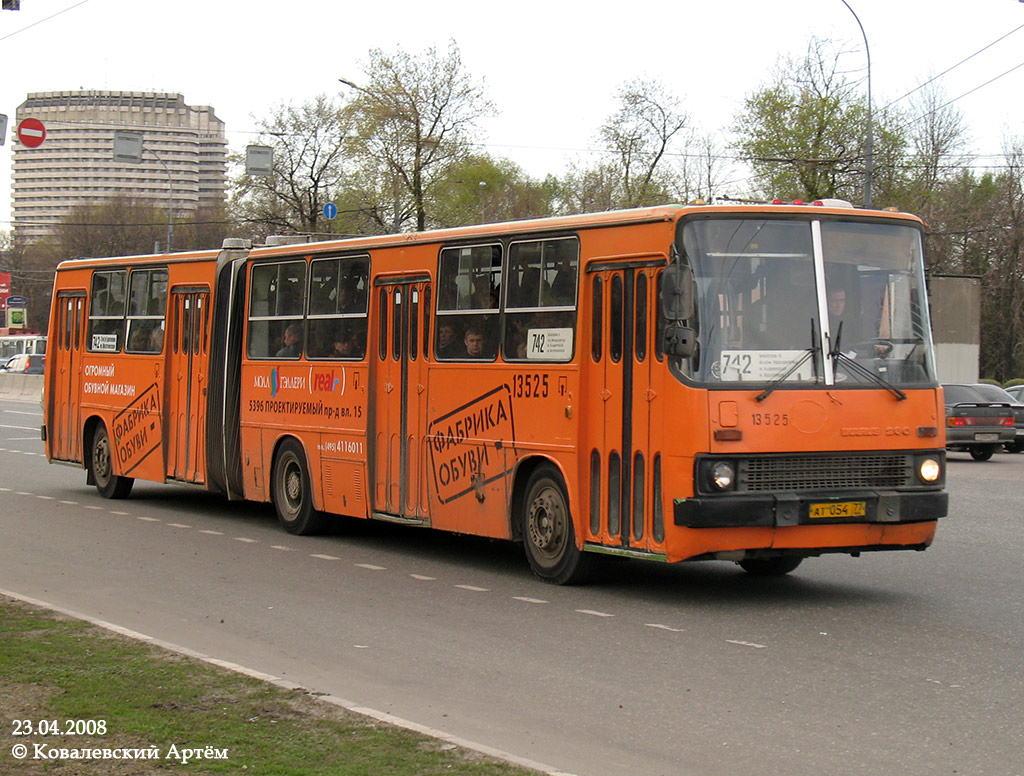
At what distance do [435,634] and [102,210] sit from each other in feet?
313

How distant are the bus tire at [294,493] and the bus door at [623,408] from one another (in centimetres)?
497

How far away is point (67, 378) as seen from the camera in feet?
66.3

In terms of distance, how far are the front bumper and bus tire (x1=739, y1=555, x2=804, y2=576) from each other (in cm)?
171

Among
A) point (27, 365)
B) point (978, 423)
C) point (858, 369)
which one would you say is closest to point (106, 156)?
point (27, 365)

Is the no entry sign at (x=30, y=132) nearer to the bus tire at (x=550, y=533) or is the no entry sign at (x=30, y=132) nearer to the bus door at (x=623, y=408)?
the bus tire at (x=550, y=533)

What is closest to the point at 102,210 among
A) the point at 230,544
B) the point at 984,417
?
the point at 984,417

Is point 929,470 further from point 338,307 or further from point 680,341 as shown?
point 338,307

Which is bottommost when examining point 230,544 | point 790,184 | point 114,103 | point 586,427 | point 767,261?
point 230,544

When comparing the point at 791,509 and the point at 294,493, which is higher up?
the point at 791,509

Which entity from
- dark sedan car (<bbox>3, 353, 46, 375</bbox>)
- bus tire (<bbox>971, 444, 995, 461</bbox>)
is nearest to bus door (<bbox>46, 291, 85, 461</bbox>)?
bus tire (<bbox>971, 444, 995, 461</bbox>)

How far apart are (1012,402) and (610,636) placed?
22607mm

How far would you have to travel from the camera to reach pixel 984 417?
2864cm

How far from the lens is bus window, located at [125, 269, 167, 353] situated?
18.2m

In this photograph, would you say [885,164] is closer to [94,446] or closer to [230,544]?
[94,446]
